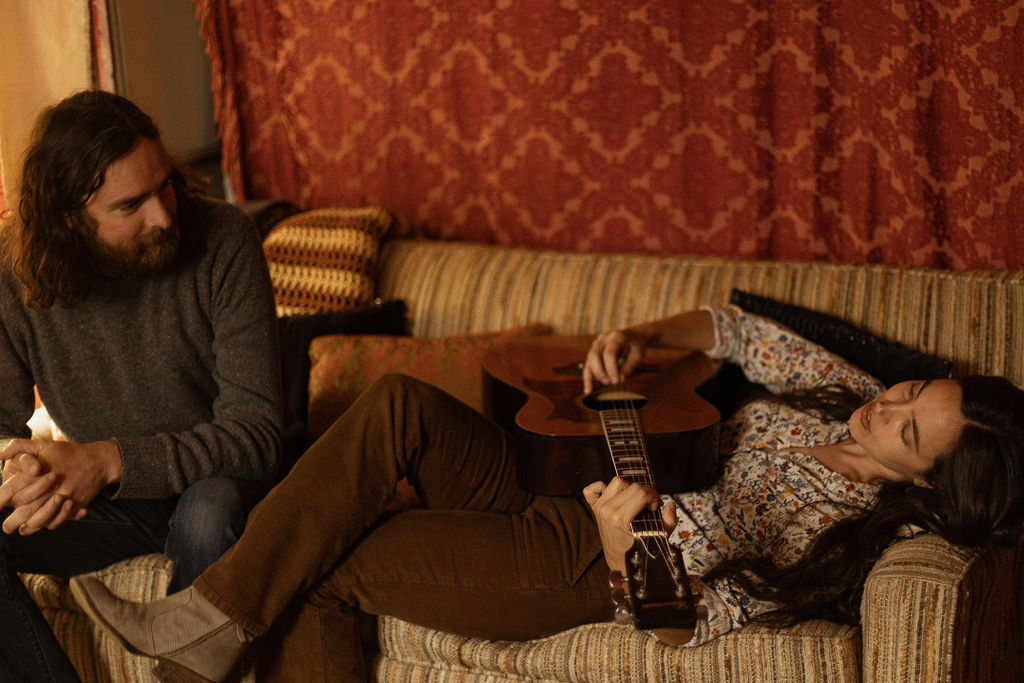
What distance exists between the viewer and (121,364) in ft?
5.80

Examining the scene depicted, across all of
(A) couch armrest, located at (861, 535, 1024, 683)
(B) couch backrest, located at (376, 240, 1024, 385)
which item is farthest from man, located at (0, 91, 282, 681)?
(A) couch armrest, located at (861, 535, 1024, 683)

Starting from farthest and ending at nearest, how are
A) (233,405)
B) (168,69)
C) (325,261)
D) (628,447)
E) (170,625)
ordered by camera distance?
1. (168,69)
2. (325,261)
3. (233,405)
4. (628,447)
5. (170,625)

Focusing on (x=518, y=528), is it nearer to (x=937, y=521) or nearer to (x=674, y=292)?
(x=937, y=521)

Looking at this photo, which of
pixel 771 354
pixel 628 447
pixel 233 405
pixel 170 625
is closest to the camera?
pixel 170 625

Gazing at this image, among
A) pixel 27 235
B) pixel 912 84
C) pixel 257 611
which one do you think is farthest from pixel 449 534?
pixel 912 84

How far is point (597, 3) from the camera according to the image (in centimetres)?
249

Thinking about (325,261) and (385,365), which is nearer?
(385,365)

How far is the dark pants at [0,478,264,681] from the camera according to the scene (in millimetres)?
1610

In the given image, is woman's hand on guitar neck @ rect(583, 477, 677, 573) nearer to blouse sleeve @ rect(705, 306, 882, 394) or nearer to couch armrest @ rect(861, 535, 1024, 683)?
couch armrest @ rect(861, 535, 1024, 683)

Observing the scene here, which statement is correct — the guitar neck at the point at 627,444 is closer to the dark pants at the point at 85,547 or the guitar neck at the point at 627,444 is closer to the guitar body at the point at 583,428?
the guitar body at the point at 583,428

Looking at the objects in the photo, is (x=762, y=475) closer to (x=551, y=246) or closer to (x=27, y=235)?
(x=551, y=246)

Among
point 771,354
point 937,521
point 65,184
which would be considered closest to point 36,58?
point 65,184

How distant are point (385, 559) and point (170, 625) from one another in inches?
13.8

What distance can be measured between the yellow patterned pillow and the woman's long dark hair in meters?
1.31
